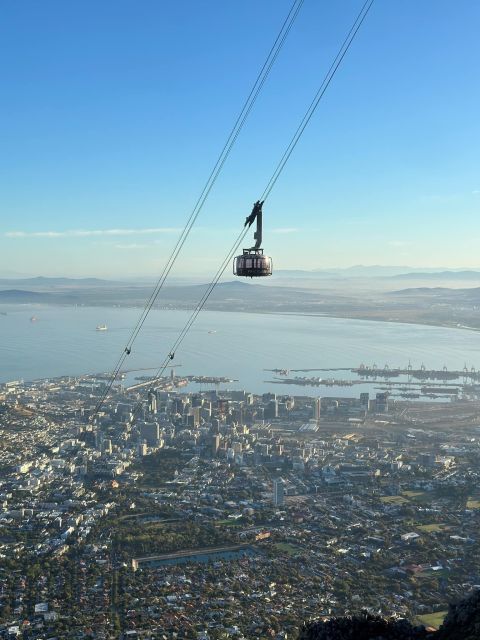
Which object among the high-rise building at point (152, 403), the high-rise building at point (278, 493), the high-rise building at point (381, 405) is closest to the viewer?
the high-rise building at point (278, 493)

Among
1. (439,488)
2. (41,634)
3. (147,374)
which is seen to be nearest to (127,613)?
(41,634)

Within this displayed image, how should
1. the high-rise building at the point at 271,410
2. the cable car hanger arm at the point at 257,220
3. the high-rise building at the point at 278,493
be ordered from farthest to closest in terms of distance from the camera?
the high-rise building at the point at 271,410
the high-rise building at the point at 278,493
the cable car hanger arm at the point at 257,220

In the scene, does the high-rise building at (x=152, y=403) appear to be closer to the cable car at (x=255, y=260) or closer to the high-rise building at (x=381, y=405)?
the high-rise building at (x=381, y=405)

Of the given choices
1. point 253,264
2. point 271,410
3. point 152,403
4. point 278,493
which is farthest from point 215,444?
point 253,264

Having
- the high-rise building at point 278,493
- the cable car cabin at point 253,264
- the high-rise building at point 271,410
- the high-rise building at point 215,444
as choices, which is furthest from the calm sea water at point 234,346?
the cable car cabin at point 253,264

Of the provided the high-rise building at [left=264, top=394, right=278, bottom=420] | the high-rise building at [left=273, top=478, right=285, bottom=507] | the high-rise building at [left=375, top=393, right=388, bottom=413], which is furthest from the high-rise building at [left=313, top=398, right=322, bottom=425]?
the high-rise building at [left=273, top=478, right=285, bottom=507]

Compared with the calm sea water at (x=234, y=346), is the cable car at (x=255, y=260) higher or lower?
higher

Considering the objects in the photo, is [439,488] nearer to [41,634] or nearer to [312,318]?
[41,634]
